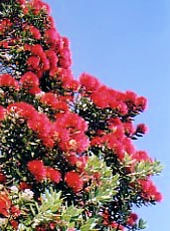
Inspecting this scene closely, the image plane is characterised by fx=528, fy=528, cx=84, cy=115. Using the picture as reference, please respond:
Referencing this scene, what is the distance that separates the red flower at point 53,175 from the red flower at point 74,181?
105mm

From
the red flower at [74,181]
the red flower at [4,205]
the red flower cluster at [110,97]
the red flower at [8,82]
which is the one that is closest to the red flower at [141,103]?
the red flower cluster at [110,97]

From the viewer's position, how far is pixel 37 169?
5.13 meters

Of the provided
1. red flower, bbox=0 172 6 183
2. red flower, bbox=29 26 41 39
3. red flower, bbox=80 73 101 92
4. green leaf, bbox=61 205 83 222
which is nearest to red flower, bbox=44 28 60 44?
red flower, bbox=29 26 41 39

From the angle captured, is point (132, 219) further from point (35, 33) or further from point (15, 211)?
point (35, 33)

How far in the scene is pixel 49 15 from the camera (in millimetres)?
7047

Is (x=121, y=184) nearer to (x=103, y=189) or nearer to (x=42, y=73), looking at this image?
(x=103, y=189)

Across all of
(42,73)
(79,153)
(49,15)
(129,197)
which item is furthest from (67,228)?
(49,15)

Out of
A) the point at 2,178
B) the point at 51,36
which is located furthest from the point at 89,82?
the point at 2,178

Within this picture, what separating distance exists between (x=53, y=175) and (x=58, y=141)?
34cm

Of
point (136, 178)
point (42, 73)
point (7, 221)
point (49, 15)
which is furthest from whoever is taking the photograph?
point (49, 15)

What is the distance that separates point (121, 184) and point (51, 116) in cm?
111

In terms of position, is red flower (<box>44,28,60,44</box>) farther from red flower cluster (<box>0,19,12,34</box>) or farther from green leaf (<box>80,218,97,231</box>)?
green leaf (<box>80,218,97,231</box>)

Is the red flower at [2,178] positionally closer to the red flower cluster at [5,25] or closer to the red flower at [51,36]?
the red flower at [51,36]

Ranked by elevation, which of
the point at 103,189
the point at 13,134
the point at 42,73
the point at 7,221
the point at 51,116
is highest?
the point at 42,73
